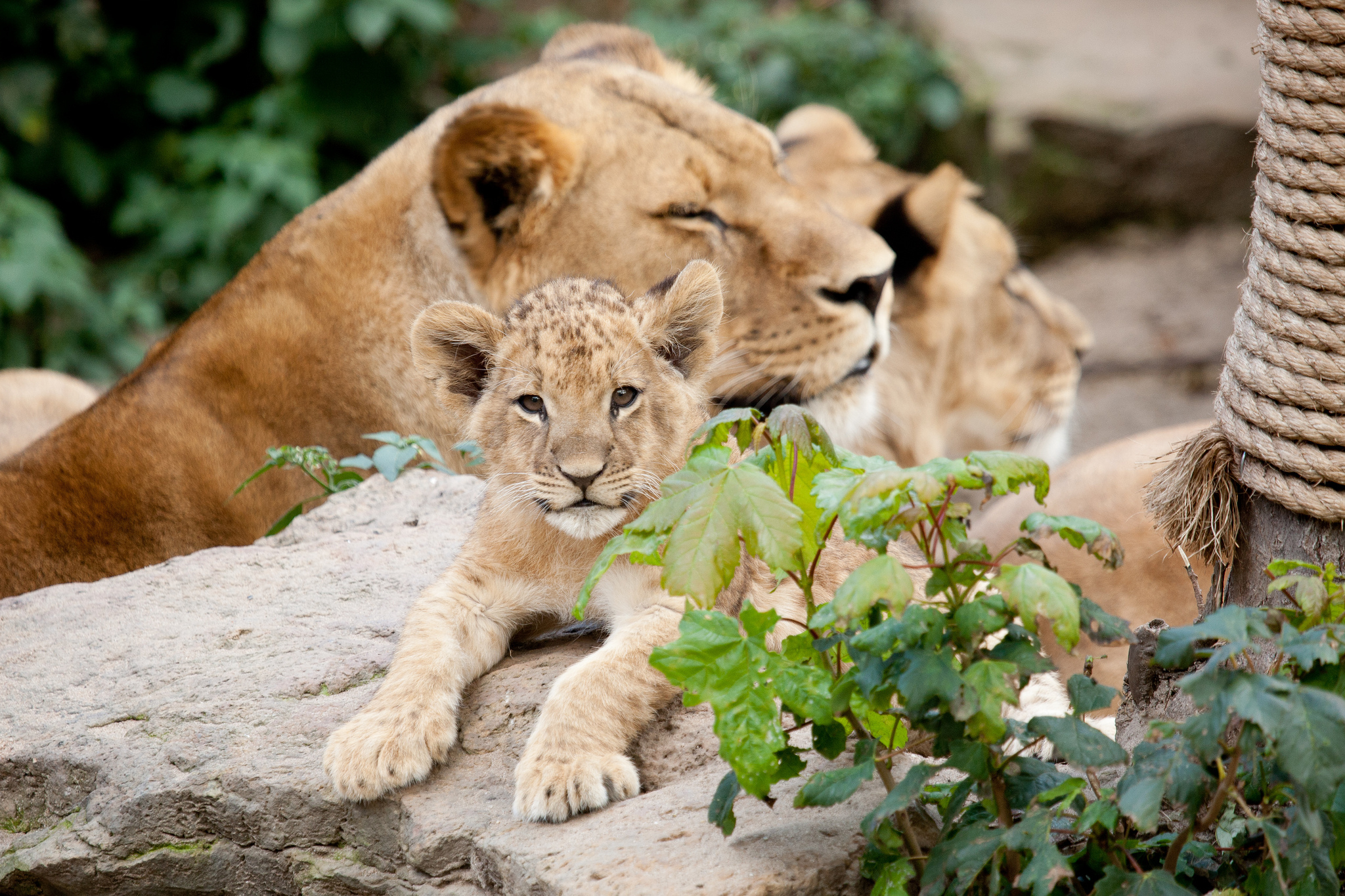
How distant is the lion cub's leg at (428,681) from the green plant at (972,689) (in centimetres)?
48

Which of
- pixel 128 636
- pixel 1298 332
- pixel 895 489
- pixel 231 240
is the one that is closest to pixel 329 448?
pixel 128 636

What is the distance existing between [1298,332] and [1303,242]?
135 mm

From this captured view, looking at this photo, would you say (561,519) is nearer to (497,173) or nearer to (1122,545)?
(497,173)

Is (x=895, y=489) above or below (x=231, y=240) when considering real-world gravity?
above

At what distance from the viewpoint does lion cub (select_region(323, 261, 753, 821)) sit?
2154mm

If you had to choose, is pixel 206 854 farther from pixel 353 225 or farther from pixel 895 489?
pixel 353 225

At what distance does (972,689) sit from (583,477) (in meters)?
0.82

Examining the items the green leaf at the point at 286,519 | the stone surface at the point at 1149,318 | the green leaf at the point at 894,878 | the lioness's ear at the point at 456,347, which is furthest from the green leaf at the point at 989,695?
the stone surface at the point at 1149,318

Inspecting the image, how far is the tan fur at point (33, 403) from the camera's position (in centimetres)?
441

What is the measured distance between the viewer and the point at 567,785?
2037mm

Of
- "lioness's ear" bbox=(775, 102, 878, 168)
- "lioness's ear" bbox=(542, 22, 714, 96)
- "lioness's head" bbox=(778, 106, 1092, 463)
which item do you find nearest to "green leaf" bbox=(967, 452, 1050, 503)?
"lioness's head" bbox=(778, 106, 1092, 463)

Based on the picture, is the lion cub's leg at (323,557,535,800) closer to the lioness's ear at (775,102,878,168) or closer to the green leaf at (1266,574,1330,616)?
the green leaf at (1266,574,1330,616)

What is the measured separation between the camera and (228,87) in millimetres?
8477

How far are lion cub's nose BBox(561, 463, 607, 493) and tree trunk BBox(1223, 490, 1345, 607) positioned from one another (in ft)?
3.50
